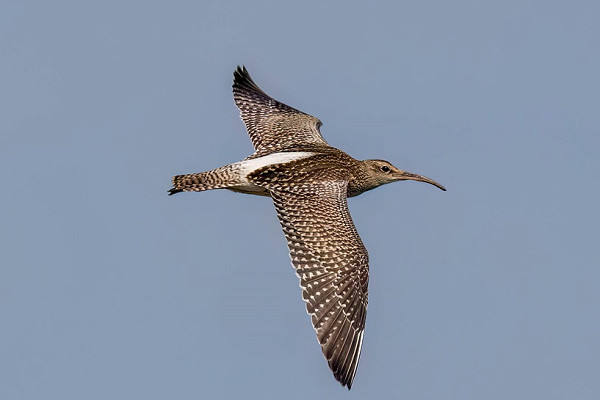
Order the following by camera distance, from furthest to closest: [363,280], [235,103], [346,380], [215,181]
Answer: [235,103] < [215,181] < [363,280] < [346,380]

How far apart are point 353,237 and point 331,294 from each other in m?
1.42

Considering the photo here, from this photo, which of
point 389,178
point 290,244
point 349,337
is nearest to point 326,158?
point 389,178

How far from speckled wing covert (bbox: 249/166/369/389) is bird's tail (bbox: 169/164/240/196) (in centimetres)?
42

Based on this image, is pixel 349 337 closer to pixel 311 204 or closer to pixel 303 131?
pixel 311 204

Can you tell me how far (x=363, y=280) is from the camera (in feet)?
68.5

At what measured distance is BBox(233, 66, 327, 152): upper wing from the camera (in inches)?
1006

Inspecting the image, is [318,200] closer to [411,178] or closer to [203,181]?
[203,181]

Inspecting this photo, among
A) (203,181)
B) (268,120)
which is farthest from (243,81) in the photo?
(203,181)

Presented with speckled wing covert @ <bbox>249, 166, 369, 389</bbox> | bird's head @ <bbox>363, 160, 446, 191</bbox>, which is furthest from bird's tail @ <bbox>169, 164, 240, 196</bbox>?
bird's head @ <bbox>363, 160, 446, 191</bbox>

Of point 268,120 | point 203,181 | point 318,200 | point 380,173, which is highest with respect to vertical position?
point 268,120

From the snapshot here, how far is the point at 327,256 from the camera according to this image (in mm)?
20844

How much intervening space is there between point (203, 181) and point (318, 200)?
2.23 meters

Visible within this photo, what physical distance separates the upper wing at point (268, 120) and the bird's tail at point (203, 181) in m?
2.58

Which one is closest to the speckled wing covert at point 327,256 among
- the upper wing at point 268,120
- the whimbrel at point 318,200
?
the whimbrel at point 318,200
